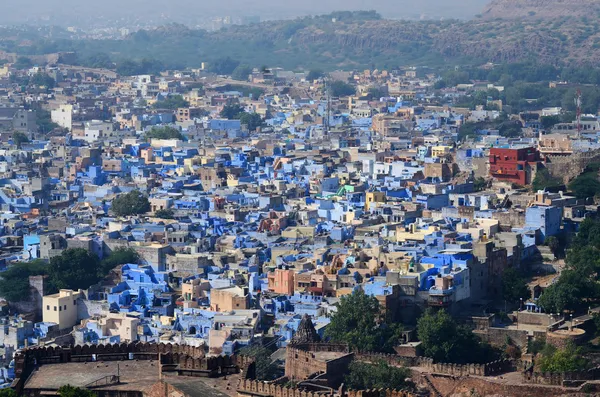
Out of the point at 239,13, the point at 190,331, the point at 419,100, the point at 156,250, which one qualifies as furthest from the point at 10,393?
the point at 239,13

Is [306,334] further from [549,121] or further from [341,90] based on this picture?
[341,90]

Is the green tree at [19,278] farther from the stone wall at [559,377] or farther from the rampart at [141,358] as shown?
the rampart at [141,358]

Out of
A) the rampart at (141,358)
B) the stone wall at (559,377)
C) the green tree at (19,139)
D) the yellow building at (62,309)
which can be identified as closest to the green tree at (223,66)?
the green tree at (19,139)

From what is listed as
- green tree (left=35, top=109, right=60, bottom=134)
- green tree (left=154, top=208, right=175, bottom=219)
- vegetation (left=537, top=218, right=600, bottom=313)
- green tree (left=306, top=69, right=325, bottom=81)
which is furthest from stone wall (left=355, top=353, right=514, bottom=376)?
green tree (left=306, top=69, right=325, bottom=81)

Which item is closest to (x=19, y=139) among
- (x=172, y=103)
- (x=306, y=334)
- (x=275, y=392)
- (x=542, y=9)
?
(x=172, y=103)

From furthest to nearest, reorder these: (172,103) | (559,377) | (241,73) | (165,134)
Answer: (241,73), (172,103), (165,134), (559,377)

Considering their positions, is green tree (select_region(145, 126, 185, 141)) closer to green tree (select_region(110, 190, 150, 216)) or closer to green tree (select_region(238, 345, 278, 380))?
green tree (select_region(110, 190, 150, 216))

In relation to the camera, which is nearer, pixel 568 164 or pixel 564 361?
pixel 564 361

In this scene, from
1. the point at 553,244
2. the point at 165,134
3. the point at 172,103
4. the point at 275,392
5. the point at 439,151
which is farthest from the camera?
the point at 172,103

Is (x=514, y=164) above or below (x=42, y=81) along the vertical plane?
above
